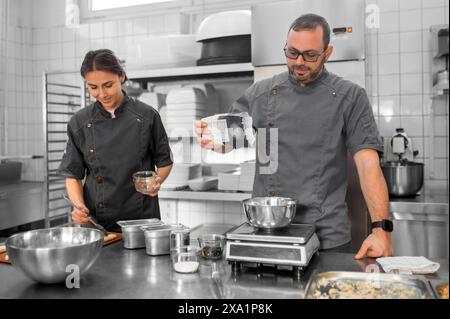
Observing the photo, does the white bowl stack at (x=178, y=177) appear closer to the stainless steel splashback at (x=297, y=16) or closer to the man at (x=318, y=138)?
the stainless steel splashback at (x=297, y=16)

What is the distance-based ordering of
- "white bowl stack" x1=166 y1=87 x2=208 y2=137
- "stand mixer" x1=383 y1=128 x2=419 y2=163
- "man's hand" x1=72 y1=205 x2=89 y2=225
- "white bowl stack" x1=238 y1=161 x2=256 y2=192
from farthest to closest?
"white bowl stack" x1=166 y1=87 x2=208 y2=137 < "white bowl stack" x1=238 y1=161 x2=256 y2=192 < "stand mixer" x1=383 y1=128 x2=419 y2=163 < "man's hand" x1=72 y1=205 x2=89 y2=225

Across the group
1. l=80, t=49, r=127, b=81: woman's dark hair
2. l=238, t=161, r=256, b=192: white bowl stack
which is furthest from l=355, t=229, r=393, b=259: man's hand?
l=238, t=161, r=256, b=192: white bowl stack

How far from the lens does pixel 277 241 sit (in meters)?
1.44

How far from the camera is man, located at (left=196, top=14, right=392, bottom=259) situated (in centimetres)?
190

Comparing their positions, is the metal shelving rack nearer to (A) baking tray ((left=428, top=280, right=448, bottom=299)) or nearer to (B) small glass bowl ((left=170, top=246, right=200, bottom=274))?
(B) small glass bowl ((left=170, top=246, right=200, bottom=274))

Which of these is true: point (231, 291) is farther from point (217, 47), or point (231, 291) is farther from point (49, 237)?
point (217, 47)

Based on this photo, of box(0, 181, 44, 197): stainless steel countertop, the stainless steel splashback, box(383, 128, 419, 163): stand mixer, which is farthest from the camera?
box(0, 181, 44, 197): stainless steel countertop

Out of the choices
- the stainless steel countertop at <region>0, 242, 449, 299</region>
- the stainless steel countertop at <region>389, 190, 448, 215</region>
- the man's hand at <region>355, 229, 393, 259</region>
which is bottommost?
the stainless steel countertop at <region>0, 242, 449, 299</region>

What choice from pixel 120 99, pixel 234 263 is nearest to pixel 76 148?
pixel 120 99

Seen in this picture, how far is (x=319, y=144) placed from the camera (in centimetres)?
202

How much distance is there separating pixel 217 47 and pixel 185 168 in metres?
0.94

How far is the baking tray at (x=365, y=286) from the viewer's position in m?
1.21

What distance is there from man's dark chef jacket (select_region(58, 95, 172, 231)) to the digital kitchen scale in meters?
0.94

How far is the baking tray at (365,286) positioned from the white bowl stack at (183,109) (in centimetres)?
220
